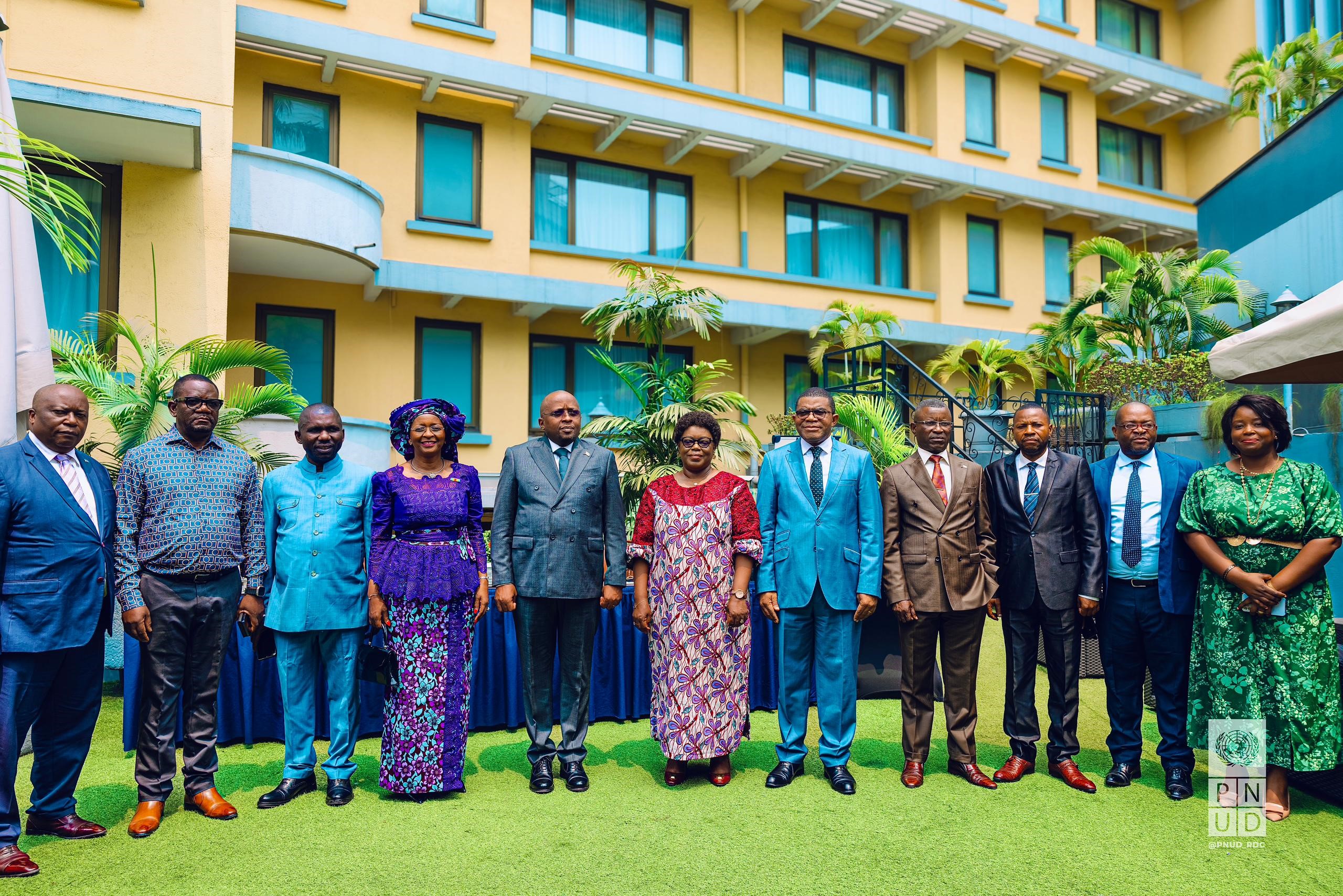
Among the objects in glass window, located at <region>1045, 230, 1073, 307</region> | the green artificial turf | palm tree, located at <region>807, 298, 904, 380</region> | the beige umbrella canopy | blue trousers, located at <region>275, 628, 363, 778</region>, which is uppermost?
glass window, located at <region>1045, 230, 1073, 307</region>

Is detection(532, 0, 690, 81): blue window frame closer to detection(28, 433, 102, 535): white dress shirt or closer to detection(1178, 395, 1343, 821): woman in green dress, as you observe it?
detection(28, 433, 102, 535): white dress shirt

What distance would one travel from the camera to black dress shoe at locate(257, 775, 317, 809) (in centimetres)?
450

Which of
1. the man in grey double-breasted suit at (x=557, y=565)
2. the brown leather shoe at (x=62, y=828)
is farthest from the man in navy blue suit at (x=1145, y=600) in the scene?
the brown leather shoe at (x=62, y=828)

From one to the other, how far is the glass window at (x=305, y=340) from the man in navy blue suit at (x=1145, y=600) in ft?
33.3

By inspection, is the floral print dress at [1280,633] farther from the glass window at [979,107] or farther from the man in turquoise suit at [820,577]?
the glass window at [979,107]

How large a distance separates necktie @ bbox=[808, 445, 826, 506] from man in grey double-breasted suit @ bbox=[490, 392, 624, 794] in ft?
3.54

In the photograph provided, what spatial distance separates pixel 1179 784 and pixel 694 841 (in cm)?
260

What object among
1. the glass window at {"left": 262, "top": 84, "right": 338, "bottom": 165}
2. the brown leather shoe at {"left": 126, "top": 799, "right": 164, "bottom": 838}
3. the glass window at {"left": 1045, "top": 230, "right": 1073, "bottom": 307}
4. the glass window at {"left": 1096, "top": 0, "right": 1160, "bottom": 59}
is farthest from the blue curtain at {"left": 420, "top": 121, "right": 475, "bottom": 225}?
the glass window at {"left": 1096, "top": 0, "right": 1160, "bottom": 59}

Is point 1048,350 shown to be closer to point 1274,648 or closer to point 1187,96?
Result: point 1187,96

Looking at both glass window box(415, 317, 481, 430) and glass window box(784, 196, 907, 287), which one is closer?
glass window box(415, 317, 481, 430)

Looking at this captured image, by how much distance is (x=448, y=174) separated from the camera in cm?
1312

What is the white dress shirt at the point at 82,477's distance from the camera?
13.4 feet

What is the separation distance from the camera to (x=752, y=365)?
15.8 metres

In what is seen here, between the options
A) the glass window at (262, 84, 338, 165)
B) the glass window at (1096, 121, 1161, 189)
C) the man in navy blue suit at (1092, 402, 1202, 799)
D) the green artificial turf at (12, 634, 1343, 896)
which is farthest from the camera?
the glass window at (1096, 121, 1161, 189)
